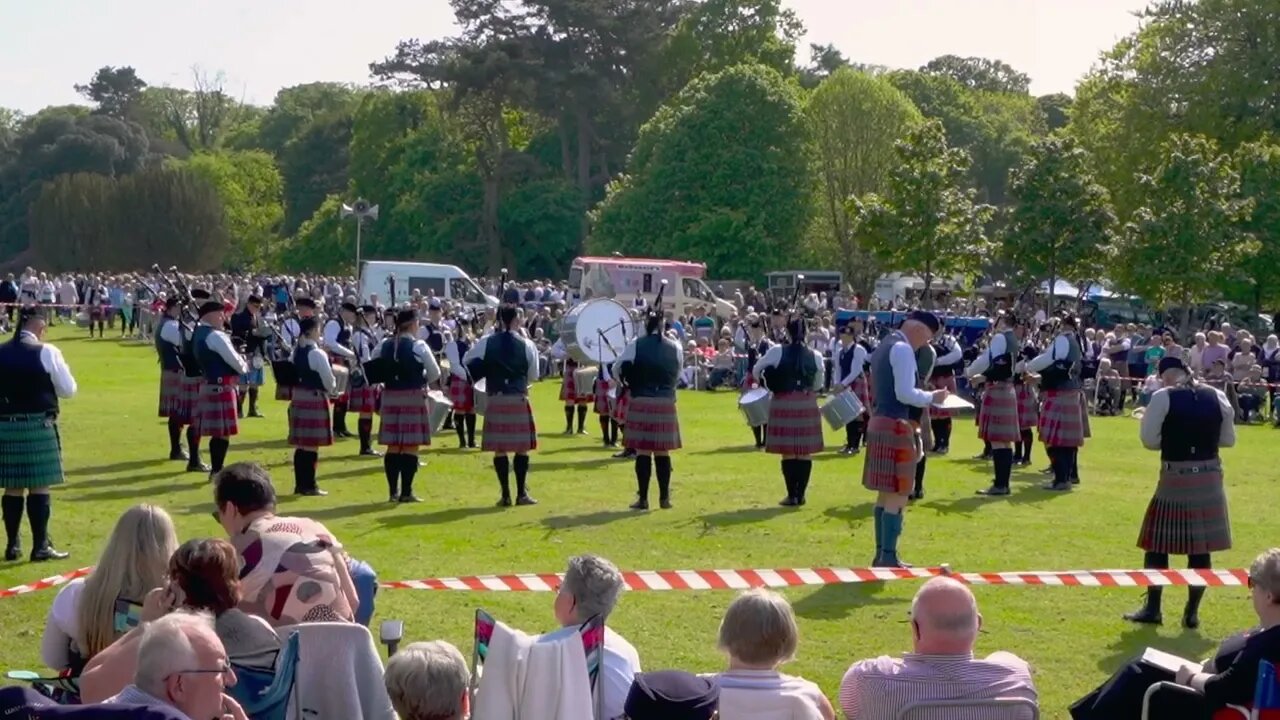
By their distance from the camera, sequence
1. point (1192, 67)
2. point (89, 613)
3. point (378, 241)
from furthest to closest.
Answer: point (378, 241), point (1192, 67), point (89, 613)

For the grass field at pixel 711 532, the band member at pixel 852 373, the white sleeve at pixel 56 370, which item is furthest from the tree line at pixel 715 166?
the white sleeve at pixel 56 370

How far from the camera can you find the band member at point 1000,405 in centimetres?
1331

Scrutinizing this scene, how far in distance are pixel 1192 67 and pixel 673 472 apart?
25.5 meters

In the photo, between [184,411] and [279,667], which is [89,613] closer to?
[279,667]

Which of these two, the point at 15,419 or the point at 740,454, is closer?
the point at 15,419

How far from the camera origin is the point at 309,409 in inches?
497

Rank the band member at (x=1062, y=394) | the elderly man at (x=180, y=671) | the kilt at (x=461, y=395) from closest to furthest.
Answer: the elderly man at (x=180, y=671) < the band member at (x=1062, y=394) < the kilt at (x=461, y=395)

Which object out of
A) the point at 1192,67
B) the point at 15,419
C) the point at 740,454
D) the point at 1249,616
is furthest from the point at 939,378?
the point at 1192,67

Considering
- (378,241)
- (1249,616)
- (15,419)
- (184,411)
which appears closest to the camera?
(1249,616)

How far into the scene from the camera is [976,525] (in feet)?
37.9

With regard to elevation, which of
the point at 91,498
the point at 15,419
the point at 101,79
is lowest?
the point at 91,498

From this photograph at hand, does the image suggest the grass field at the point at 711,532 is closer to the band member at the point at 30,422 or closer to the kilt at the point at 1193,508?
the band member at the point at 30,422

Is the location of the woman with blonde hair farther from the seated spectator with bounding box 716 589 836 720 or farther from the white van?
the white van

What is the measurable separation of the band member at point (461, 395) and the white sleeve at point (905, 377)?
761 centimetres
